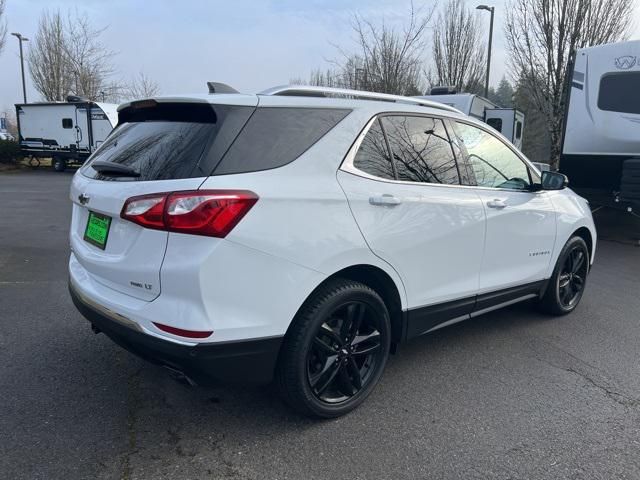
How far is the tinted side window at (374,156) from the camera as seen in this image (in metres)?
3.00

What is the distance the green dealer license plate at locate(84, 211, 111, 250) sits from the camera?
9.08 ft

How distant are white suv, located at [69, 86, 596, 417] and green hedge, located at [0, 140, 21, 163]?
82.3 ft

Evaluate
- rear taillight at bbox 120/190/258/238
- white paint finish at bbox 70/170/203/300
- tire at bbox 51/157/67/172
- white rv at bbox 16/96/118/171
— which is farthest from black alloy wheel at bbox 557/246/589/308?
tire at bbox 51/157/67/172

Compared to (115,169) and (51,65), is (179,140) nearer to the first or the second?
(115,169)

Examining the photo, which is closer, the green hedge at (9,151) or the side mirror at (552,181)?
the side mirror at (552,181)

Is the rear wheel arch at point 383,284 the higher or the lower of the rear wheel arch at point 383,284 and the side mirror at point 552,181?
the lower

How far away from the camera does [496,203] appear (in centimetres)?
379

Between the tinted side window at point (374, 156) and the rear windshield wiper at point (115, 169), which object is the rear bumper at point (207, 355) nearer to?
the rear windshield wiper at point (115, 169)

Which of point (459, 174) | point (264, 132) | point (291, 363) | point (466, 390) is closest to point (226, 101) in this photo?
point (264, 132)

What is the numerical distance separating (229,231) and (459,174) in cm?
191

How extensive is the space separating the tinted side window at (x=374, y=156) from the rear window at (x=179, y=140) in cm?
71

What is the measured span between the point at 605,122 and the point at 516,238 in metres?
5.59

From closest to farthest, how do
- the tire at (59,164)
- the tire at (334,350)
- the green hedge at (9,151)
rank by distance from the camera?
1. the tire at (334,350)
2. the tire at (59,164)
3. the green hedge at (9,151)

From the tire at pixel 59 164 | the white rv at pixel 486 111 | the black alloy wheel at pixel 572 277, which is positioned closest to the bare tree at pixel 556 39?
the white rv at pixel 486 111
